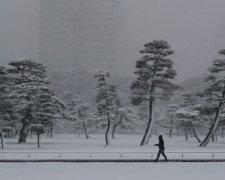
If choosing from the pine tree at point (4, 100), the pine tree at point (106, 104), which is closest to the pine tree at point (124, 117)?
the pine tree at point (106, 104)

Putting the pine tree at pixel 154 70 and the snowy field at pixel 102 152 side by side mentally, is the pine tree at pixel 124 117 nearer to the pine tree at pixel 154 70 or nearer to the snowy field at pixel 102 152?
the pine tree at pixel 154 70

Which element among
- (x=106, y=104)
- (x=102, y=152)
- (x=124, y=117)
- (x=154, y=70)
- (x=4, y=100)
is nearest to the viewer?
(x=102, y=152)

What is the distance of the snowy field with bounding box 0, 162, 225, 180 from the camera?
74.8 feet

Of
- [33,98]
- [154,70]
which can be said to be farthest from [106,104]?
[33,98]

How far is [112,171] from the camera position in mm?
25375

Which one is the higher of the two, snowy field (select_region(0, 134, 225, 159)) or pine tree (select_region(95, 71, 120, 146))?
pine tree (select_region(95, 71, 120, 146))

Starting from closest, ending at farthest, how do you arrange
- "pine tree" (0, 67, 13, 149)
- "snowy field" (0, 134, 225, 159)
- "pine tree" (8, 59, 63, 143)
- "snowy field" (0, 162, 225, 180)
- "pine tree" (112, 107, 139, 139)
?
"snowy field" (0, 162, 225, 180) < "snowy field" (0, 134, 225, 159) < "pine tree" (0, 67, 13, 149) < "pine tree" (8, 59, 63, 143) < "pine tree" (112, 107, 139, 139)

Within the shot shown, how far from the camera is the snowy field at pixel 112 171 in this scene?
22.8 meters

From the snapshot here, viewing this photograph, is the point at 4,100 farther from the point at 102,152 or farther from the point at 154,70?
the point at 154,70

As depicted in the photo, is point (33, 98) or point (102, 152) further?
point (33, 98)

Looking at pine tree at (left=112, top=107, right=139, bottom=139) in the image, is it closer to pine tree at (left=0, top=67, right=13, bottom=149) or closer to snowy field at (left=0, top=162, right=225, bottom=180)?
pine tree at (left=0, top=67, right=13, bottom=149)

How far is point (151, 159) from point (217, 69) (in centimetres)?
2224

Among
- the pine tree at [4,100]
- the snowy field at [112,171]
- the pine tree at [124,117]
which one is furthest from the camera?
the pine tree at [124,117]

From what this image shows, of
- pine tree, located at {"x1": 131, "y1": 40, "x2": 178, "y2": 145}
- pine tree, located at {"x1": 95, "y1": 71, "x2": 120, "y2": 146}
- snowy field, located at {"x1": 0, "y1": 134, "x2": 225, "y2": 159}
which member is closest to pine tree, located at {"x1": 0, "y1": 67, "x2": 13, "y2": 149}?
snowy field, located at {"x1": 0, "y1": 134, "x2": 225, "y2": 159}
